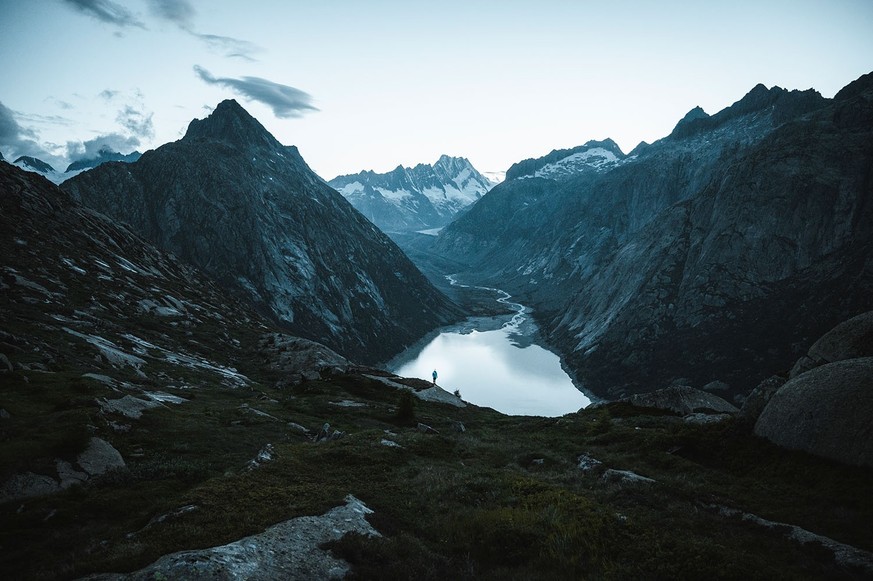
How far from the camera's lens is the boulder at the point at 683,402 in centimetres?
3747

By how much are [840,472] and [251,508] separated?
67.3 feet

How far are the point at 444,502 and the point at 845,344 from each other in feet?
71.4

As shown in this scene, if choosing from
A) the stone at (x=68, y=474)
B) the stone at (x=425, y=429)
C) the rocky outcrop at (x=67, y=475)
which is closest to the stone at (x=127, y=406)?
the rocky outcrop at (x=67, y=475)

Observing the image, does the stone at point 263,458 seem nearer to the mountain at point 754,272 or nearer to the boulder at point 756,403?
the boulder at point 756,403

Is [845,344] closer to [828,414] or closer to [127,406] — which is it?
[828,414]

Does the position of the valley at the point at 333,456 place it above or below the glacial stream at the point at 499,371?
below

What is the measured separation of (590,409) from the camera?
151 feet

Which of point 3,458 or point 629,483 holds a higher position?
point 629,483

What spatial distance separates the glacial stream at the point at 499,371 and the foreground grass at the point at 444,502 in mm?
83790

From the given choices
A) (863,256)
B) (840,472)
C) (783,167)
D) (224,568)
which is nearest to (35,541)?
(224,568)

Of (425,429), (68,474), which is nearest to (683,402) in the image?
(425,429)

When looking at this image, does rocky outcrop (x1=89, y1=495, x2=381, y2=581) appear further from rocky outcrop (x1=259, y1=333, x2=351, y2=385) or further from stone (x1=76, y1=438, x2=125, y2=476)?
rocky outcrop (x1=259, y1=333, x2=351, y2=385)

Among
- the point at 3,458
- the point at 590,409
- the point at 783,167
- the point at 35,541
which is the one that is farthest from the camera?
the point at 783,167

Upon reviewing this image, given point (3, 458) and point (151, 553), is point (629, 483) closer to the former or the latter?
point (151, 553)
